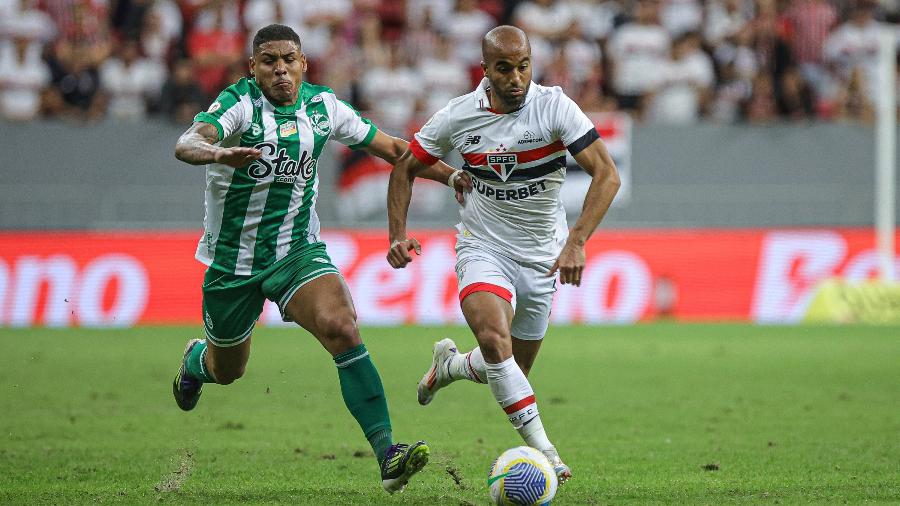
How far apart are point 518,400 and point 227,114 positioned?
2.26 m

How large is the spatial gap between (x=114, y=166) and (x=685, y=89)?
355 inches

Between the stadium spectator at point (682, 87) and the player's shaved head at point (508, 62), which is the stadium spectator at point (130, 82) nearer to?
the stadium spectator at point (682, 87)

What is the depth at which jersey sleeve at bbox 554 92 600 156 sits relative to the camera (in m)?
7.21

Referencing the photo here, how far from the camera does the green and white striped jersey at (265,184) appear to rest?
287 inches

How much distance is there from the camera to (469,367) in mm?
8375

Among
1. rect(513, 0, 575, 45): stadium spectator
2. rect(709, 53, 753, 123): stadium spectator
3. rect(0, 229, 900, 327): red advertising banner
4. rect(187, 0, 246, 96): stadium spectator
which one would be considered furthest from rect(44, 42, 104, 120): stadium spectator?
rect(709, 53, 753, 123): stadium spectator

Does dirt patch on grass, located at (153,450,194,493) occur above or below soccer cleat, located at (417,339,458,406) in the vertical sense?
below

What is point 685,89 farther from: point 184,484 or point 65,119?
point 184,484

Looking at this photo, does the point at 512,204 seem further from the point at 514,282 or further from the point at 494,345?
the point at 494,345

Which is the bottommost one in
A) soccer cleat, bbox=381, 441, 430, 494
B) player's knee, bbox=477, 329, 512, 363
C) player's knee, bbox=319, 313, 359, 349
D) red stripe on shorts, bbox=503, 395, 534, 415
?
soccer cleat, bbox=381, 441, 430, 494

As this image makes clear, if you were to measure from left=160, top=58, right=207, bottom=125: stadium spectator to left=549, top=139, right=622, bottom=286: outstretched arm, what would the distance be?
12410 millimetres

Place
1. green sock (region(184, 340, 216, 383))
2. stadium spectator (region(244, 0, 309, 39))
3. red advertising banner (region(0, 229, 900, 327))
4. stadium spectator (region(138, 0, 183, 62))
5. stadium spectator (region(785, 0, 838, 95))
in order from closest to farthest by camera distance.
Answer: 1. green sock (region(184, 340, 216, 383))
2. red advertising banner (region(0, 229, 900, 327))
3. stadium spectator (region(138, 0, 183, 62))
4. stadium spectator (region(244, 0, 309, 39))
5. stadium spectator (region(785, 0, 838, 95))

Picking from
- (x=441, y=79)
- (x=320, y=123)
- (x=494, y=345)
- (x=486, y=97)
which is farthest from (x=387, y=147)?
(x=441, y=79)

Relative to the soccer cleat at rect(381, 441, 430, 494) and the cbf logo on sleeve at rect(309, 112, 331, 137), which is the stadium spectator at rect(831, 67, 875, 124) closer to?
the cbf logo on sleeve at rect(309, 112, 331, 137)
